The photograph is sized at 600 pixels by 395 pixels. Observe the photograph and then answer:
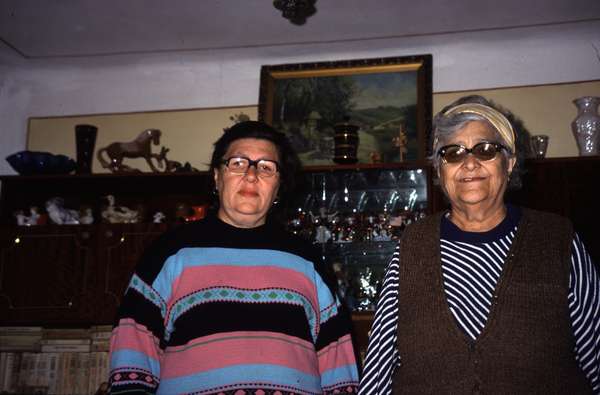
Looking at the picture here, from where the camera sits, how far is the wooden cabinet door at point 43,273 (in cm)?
309

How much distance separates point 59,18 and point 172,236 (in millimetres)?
2129

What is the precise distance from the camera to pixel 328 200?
10.5 ft

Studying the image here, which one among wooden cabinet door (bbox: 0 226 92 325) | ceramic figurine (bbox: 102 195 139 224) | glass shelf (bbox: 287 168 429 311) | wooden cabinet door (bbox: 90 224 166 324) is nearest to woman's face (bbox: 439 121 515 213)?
glass shelf (bbox: 287 168 429 311)

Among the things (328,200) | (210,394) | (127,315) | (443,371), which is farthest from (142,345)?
(328,200)

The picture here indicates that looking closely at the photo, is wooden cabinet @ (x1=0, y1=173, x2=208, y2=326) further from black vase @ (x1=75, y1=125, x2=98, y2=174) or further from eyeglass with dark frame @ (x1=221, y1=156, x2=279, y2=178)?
eyeglass with dark frame @ (x1=221, y1=156, x2=279, y2=178)

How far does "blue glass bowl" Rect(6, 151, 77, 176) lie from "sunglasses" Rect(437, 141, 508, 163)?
2643mm

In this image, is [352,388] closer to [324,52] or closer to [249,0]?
[249,0]

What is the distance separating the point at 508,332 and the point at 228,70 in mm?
2871

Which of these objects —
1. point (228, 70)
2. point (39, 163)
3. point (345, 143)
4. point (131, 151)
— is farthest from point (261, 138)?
point (39, 163)

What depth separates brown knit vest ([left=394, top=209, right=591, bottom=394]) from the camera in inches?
52.6

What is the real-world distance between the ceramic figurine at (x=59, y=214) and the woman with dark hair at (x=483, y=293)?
245 cm

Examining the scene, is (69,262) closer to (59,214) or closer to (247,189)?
(59,214)

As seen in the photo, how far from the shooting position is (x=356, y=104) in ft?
11.4

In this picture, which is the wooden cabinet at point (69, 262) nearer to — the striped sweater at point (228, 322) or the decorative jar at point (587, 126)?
the striped sweater at point (228, 322)
